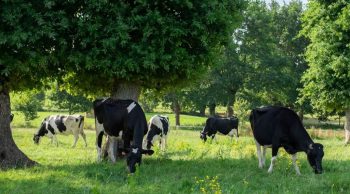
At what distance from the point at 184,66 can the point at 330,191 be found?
21.2 ft

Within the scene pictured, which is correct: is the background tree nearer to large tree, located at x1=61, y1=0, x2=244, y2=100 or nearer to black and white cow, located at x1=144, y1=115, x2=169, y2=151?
black and white cow, located at x1=144, y1=115, x2=169, y2=151

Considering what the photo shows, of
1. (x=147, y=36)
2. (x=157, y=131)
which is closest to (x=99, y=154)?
(x=147, y=36)

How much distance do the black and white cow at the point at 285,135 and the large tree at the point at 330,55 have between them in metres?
13.0

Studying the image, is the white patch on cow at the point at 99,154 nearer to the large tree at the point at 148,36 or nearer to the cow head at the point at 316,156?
the large tree at the point at 148,36

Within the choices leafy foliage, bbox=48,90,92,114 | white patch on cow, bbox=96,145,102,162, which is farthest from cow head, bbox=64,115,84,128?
leafy foliage, bbox=48,90,92,114

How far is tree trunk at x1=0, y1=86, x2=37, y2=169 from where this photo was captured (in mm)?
15219

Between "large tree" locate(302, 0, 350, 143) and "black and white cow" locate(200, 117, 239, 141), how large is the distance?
7.98 meters

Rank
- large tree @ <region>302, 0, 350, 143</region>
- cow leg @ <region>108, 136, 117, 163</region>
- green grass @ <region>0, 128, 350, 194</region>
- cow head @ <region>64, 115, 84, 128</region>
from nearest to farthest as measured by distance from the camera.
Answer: green grass @ <region>0, 128, 350, 194</region>
cow leg @ <region>108, 136, 117, 163</region>
large tree @ <region>302, 0, 350, 143</region>
cow head @ <region>64, 115, 84, 128</region>

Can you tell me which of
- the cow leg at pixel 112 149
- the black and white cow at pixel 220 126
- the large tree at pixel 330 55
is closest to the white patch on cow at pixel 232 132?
the black and white cow at pixel 220 126

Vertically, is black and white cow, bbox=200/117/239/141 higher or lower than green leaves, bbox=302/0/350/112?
lower

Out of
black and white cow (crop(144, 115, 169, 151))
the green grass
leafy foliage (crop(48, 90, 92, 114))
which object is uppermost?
leafy foliage (crop(48, 90, 92, 114))

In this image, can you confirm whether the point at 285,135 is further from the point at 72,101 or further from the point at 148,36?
the point at 72,101

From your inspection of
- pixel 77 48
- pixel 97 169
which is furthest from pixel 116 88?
pixel 97 169

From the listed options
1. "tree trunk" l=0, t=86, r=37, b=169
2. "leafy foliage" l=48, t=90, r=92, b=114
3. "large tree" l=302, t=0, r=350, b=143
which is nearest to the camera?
"tree trunk" l=0, t=86, r=37, b=169
